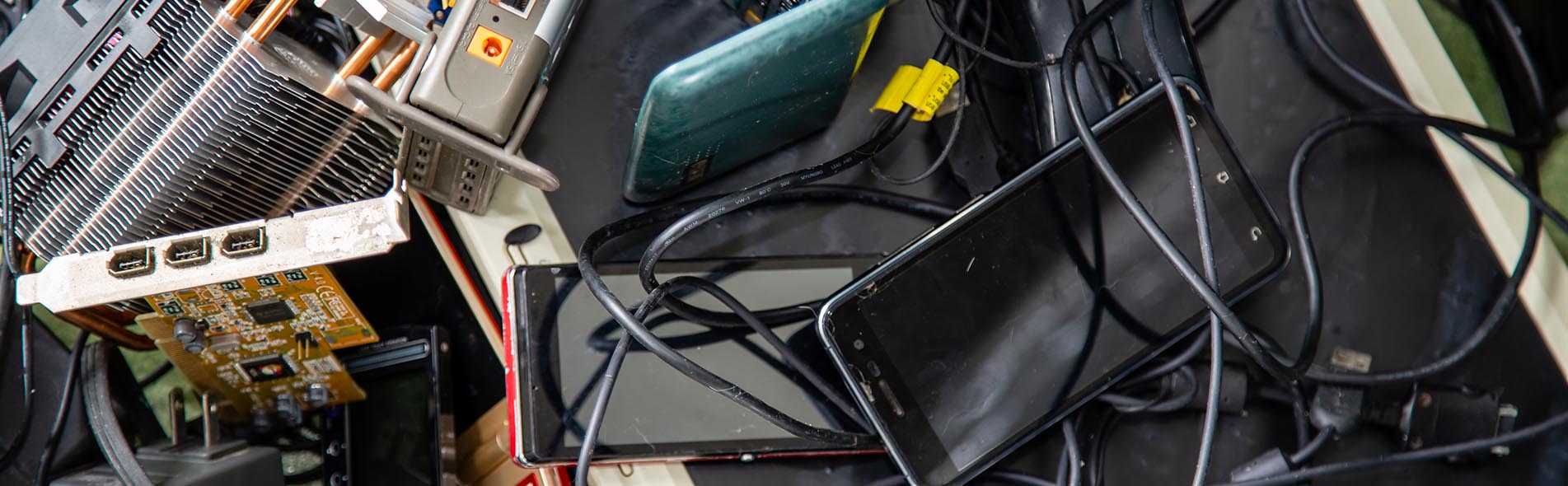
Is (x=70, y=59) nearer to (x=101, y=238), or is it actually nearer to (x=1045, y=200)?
(x=101, y=238)

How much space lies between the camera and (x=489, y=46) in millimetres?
711

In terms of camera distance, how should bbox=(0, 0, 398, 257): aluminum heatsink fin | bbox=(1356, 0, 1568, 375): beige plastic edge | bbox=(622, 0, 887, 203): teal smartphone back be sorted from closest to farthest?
bbox=(622, 0, 887, 203): teal smartphone back → bbox=(0, 0, 398, 257): aluminum heatsink fin → bbox=(1356, 0, 1568, 375): beige plastic edge

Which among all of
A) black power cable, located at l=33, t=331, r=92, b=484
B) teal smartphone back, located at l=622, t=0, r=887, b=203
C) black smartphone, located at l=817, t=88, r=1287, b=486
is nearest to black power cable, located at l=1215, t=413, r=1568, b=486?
black smartphone, located at l=817, t=88, r=1287, b=486

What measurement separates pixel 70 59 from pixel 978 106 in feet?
2.17

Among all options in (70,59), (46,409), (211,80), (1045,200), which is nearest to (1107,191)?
(1045,200)

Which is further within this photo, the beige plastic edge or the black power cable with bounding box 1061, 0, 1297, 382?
the beige plastic edge

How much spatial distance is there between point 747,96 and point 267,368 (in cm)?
46

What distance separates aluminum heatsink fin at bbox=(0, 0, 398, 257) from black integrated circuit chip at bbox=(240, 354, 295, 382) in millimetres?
119

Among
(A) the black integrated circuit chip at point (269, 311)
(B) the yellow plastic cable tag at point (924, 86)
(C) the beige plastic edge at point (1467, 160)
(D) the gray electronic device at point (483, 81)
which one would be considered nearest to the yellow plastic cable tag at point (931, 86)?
(B) the yellow plastic cable tag at point (924, 86)

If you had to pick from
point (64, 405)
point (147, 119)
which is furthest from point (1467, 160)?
point (64, 405)

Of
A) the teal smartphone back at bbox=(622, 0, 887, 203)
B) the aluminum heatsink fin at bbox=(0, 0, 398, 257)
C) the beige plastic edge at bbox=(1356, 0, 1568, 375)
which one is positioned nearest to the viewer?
the teal smartphone back at bbox=(622, 0, 887, 203)

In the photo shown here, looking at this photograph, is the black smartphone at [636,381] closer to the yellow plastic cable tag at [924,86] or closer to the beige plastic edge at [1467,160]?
the yellow plastic cable tag at [924,86]

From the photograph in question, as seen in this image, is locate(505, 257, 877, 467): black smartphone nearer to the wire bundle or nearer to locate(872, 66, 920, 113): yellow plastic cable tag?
the wire bundle

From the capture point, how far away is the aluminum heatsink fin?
719 mm
